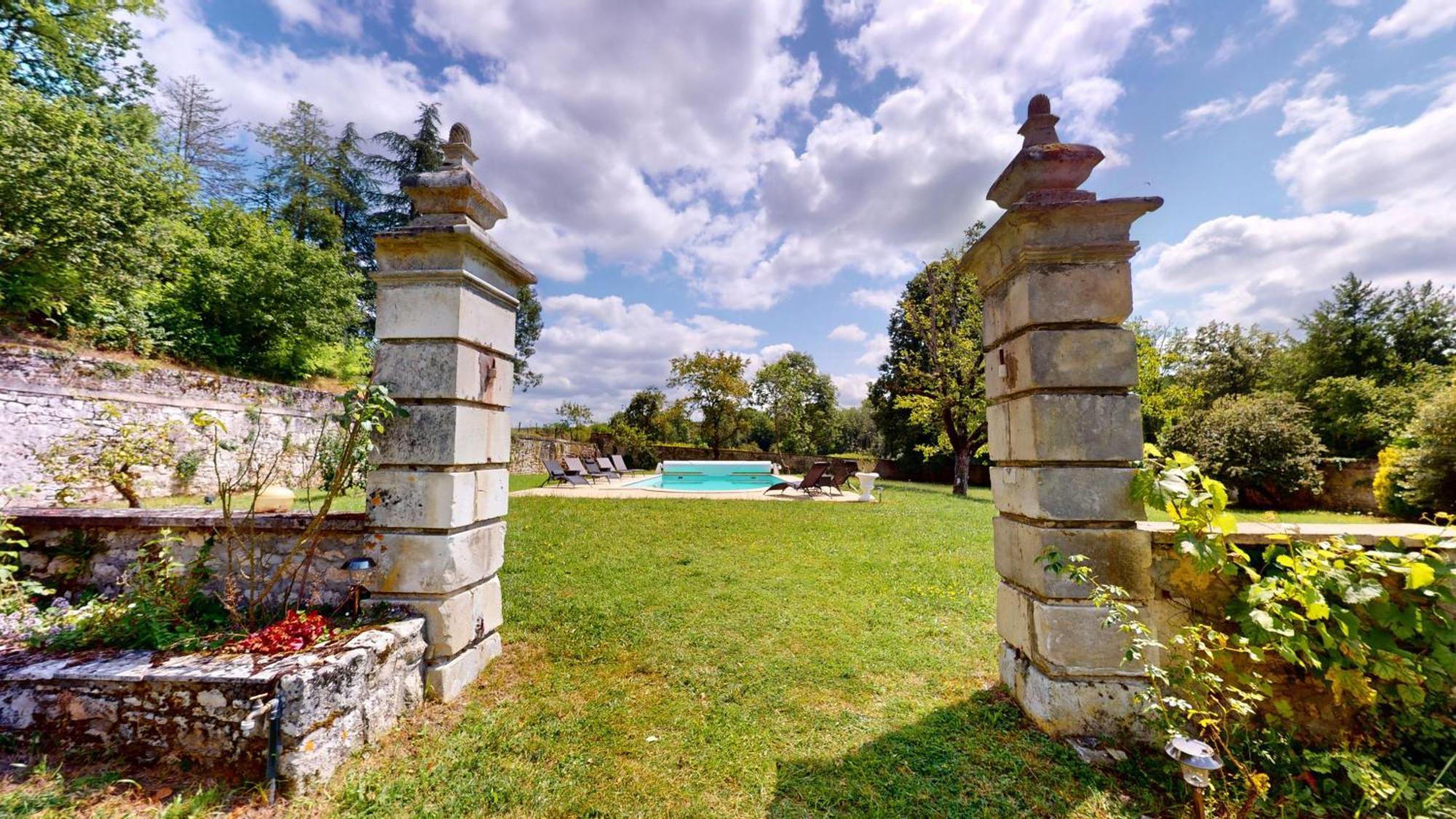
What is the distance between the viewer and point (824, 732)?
2.74 metres

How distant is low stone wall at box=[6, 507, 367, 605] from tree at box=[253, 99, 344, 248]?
23422mm

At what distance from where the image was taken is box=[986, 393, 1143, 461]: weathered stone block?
264 centimetres

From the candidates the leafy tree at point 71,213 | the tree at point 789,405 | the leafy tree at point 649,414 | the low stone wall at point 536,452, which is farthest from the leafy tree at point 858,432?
the leafy tree at point 71,213

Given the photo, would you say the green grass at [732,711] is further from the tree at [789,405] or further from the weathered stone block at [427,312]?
the tree at [789,405]

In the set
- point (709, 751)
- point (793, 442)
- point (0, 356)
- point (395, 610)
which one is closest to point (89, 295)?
point (0, 356)

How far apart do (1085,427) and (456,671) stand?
13.1 ft

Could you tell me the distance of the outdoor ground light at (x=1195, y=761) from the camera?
1794 mm

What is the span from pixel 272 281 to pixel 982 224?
2492cm

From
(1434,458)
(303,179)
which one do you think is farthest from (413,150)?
(1434,458)

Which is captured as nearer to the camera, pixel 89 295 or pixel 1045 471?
pixel 1045 471

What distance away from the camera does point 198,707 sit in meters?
2.23

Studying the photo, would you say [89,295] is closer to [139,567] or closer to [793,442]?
[139,567]

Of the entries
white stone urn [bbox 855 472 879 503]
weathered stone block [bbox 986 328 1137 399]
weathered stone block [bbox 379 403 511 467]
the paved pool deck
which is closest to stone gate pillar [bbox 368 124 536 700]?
weathered stone block [bbox 379 403 511 467]

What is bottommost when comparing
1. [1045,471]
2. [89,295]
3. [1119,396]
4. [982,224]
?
[1045,471]
